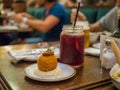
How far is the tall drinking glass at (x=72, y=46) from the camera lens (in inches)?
37.3

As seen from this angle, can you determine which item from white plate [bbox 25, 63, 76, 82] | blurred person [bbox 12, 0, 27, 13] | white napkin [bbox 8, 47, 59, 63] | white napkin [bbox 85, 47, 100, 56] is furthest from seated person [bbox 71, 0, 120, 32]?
blurred person [bbox 12, 0, 27, 13]

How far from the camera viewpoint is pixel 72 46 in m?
0.95

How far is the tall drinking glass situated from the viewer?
95 cm

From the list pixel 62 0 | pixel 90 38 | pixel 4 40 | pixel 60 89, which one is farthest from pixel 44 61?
pixel 62 0

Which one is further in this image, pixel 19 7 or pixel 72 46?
pixel 19 7

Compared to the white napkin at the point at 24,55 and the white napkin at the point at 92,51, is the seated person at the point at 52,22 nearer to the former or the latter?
the white napkin at the point at 92,51

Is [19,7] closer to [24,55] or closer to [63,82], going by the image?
[24,55]

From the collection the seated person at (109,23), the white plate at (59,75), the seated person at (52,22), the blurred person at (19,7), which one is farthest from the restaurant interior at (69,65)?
the blurred person at (19,7)

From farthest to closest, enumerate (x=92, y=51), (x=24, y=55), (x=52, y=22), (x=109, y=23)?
(x=52, y=22)
(x=109, y=23)
(x=92, y=51)
(x=24, y=55)

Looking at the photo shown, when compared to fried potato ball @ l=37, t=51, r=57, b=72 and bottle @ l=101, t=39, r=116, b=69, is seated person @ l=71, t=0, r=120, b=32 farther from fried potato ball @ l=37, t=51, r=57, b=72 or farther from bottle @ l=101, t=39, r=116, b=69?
fried potato ball @ l=37, t=51, r=57, b=72

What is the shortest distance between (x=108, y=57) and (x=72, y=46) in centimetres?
16

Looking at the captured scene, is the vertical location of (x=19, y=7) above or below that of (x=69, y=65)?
above

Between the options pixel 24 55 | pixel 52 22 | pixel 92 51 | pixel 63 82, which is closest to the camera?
pixel 63 82

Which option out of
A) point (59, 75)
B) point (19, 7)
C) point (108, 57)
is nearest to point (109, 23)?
point (108, 57)
